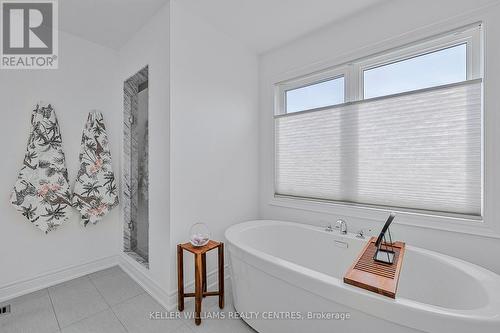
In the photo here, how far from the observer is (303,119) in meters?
2.49

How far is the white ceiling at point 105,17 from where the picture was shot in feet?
6.40

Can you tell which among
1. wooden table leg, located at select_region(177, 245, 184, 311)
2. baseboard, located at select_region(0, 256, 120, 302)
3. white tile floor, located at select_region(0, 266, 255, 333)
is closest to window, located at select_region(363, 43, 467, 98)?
wooden table leg, located at select_region(177, 245, 184, 311)

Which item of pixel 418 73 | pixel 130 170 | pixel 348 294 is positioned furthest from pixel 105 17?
pixel 348 294

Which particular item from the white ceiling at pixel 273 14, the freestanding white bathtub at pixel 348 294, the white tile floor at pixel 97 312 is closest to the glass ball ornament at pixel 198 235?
the freestanding white bathtub at pixel 348 294

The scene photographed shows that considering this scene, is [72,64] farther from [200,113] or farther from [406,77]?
[406,77]

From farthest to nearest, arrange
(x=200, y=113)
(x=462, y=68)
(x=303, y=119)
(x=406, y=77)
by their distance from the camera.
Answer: (x=303, y=119) < (x=200, y=113) < (x=406, y=77) < (x=462, y=68)

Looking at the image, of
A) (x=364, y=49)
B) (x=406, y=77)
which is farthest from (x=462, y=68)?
(x=364, y=49)

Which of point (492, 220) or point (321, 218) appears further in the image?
point (321, 218)

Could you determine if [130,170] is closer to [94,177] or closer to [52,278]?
[94,177]

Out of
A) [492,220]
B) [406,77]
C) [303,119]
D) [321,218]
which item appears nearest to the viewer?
[492,220]

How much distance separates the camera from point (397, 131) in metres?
1.89

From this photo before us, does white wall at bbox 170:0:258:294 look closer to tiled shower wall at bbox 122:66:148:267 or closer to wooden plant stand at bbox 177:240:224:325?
wooden plant stand at bbox 177:240:224:325

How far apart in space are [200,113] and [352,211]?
1.67 m

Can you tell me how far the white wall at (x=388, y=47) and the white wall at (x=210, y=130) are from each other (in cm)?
17
